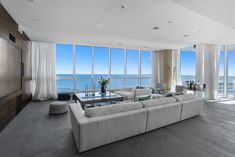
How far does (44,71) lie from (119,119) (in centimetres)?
541

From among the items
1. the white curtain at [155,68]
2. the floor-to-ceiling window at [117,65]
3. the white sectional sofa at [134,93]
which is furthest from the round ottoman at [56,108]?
the white curtain at [155,68]

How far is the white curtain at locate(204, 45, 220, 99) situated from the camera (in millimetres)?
6309

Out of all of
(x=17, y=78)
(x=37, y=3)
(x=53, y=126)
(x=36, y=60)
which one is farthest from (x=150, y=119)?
(x=36, y=60)

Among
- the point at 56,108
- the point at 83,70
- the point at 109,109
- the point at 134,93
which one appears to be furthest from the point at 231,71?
the point at 83,70

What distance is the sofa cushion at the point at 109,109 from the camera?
2223mm

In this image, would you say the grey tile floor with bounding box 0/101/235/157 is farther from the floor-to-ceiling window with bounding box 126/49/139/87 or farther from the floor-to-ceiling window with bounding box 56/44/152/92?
the floor-to-ceiling window with bounding box 126/49/139/87

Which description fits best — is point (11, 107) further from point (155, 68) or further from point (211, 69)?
point (211, 69)

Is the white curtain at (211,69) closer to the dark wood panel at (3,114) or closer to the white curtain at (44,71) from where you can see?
the white curtain at (44,71)

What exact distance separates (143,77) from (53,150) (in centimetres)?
741

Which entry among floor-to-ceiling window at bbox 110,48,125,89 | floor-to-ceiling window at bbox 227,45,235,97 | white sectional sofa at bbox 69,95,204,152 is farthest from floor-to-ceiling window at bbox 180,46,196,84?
white sectional sofa at bbox 69,95,204,152

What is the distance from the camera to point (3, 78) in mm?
2924

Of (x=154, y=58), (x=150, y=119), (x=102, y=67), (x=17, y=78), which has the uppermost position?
(x=154, y=58)

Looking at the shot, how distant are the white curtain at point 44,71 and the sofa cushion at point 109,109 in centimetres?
487

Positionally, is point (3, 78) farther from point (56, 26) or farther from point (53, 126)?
point (56, 26)
